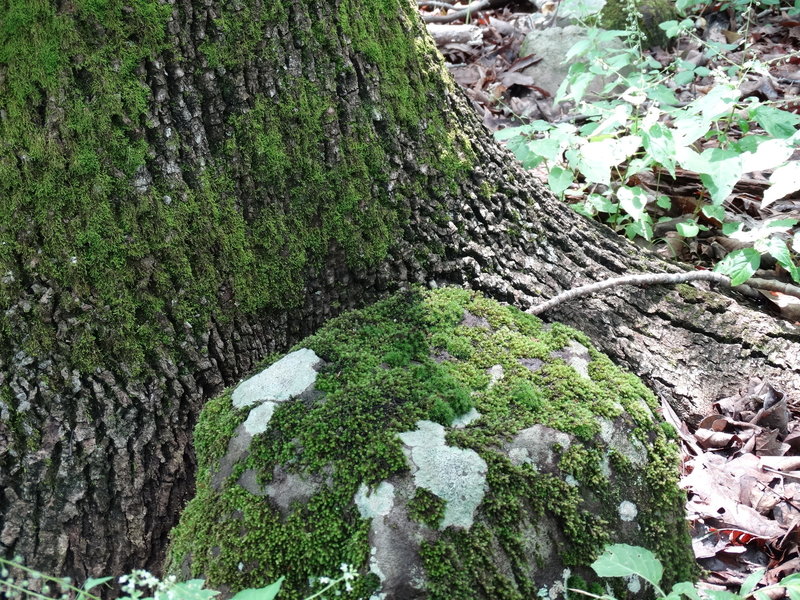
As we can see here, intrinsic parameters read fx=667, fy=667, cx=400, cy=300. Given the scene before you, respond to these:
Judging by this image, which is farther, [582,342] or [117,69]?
[582,342]

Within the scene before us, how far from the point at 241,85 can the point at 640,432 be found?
144cm

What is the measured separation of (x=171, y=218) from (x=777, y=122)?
2.08 metres

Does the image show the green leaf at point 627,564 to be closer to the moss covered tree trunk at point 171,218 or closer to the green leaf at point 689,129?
the moss covered tree trunk at point 171,218

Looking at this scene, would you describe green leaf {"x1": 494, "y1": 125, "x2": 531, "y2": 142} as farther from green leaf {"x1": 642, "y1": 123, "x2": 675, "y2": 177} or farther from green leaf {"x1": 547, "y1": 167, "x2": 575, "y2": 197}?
green leaf {"x1": 642, "y1": 123, "x2": 675, "y2": 177}

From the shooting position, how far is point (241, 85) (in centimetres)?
187

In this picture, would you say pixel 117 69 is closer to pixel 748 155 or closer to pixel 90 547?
pixel 90 547

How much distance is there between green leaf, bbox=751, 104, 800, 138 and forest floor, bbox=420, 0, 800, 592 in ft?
0.59

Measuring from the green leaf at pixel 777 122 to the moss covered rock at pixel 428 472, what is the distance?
114 centimetres

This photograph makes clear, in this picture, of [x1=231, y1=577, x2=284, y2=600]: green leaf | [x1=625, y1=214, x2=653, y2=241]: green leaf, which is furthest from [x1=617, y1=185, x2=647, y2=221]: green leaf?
[x1=231, y1=577, x2=284, y2=600]: green leaf

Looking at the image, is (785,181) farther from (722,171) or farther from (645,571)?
(645,571)

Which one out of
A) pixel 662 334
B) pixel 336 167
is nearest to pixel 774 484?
pixel 662 334

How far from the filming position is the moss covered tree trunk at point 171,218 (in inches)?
67.6

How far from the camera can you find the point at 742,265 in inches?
93.3

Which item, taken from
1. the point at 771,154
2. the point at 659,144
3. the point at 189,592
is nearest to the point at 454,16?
the point at 659,144
